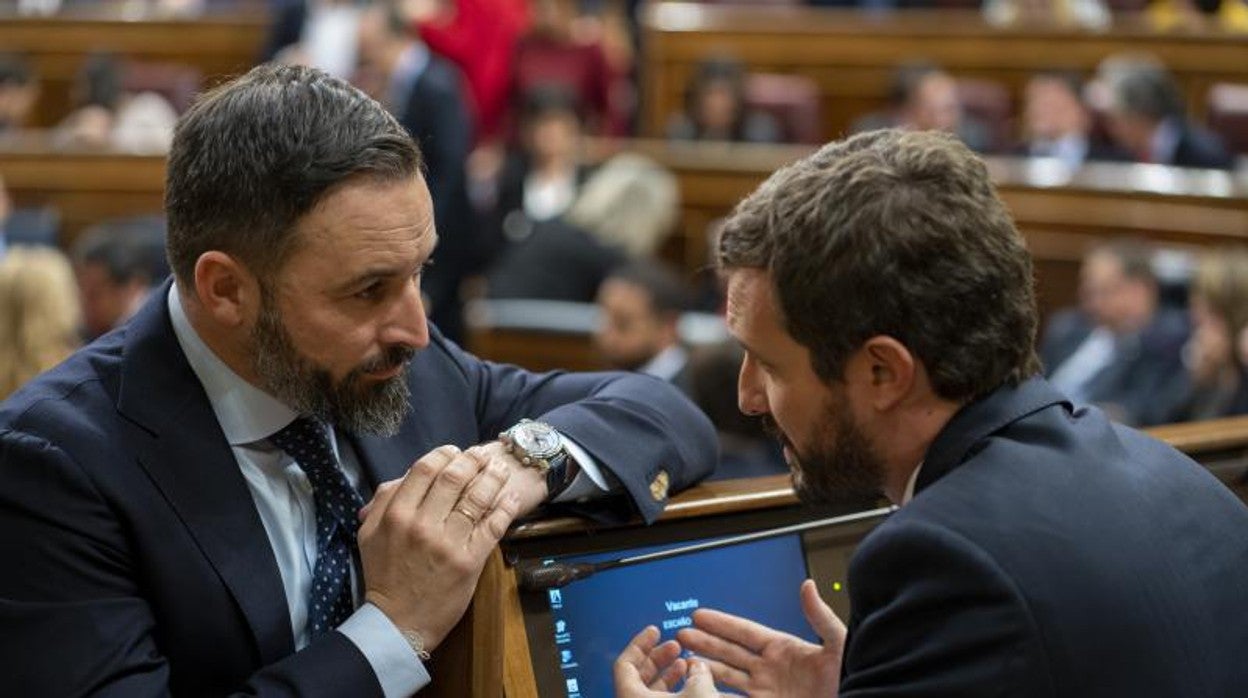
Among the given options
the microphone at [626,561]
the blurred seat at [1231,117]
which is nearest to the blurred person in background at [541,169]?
the blurred seat at [1231,117]

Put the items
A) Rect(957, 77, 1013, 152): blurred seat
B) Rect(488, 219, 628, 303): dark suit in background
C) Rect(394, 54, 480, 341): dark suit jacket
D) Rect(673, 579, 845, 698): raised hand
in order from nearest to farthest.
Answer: Rect(673, 579, 845, 698): raised hand
Rect(488, 219, 628, 303): dark suit in background
Rect(394, 54, 480, 341): dark suit jacket
Rect(957, 77, 1013, 152): blurred seat

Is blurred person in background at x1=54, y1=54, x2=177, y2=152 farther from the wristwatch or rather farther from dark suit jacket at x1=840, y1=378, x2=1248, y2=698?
dark suit jacket at x1=840, y1=378, x2=1248, y2=698

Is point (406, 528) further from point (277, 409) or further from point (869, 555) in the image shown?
point (869, 555)

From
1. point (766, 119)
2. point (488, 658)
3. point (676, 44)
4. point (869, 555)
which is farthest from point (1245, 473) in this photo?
point (676, 44)

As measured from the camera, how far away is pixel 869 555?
1.51m

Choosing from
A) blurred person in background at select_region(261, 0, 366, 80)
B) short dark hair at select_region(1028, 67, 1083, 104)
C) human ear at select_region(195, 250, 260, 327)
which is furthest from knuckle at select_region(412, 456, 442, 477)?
blurred person in background at select_region(261, 0, 366, 80)

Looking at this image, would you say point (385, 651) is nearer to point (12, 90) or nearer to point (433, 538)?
point (433, 538)

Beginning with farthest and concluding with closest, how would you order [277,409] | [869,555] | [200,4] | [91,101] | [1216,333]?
[200,4] → [91,101] → [1216,333] → [277,409] → [869,555]

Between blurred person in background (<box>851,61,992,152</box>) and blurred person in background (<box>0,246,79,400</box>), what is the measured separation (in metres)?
3.73

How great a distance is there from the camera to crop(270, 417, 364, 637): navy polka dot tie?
5.71 ft

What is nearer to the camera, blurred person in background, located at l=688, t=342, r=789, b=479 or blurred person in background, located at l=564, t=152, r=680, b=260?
blurred person in background, located at l=688, t=342, r=789, b=479

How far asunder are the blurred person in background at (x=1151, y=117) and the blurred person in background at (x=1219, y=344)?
1.79 metres

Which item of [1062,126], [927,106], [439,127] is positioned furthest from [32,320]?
[1062,126]

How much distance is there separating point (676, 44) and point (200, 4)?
8.22ft
